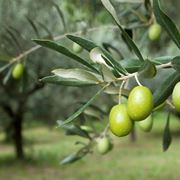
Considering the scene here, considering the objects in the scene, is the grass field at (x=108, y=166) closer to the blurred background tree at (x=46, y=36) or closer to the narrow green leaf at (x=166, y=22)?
the blurred background tree at (x=46, y=36)

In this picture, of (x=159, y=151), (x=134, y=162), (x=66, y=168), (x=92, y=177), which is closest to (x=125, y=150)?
(x=159, y=151)

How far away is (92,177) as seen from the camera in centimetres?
1252

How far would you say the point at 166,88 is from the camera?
1.37 meters

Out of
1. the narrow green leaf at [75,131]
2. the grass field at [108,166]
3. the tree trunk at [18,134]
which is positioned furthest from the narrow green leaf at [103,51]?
the tree trunk at [18,134]

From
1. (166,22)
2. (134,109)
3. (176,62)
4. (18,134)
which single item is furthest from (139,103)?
(18,134)

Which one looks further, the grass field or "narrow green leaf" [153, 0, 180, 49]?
the grass field

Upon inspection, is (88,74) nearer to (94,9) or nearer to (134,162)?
(94,9)

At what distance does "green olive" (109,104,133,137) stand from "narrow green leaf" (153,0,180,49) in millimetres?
244

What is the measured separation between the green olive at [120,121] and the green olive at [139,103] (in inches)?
1.3

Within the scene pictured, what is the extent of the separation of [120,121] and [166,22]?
296 mm

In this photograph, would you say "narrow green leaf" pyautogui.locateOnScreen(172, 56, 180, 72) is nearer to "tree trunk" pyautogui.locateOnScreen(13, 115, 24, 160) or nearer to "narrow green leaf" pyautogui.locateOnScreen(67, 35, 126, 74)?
"narrow green leaf" pyautogui.locateOnScreen(67, 35, 126, 74)

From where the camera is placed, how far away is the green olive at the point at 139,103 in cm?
103

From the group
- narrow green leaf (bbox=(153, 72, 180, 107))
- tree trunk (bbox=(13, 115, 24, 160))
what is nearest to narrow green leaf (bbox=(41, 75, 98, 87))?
narrow green leaf (bbox=(153, 72, 180, 107))

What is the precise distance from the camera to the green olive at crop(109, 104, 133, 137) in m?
1.09
